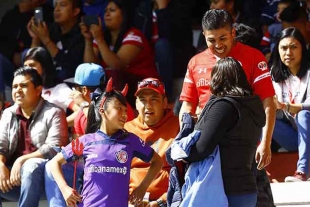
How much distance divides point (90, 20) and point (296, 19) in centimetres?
171

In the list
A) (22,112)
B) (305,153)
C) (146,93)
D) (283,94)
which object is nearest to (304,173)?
(305,153)

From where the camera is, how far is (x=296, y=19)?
7570 millimetres

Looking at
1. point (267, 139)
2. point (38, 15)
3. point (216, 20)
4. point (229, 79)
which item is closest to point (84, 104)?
point (216, 20)

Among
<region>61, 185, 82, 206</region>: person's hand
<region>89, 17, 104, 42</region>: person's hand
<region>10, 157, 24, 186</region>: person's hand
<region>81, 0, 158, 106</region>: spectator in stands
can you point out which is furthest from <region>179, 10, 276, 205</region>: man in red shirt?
<region>89, 17, 104, 42</region>: person's hand

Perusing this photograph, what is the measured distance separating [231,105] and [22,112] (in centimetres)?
224

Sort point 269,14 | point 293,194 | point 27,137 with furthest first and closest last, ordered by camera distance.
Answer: point 269,14
point 27,137
point 293,194

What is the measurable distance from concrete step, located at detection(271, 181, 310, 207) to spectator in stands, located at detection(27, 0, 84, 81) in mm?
2552

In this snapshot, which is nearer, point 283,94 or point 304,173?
point 304,173

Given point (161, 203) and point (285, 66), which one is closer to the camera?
point (161, 203)

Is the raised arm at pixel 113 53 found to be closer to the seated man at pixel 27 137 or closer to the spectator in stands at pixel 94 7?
the spectator in stands at pixel 94 7

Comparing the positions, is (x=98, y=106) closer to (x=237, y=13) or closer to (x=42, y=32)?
(x=237, y=13)

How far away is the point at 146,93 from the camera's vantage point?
244 inches

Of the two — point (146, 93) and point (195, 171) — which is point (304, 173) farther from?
point (195, 171)

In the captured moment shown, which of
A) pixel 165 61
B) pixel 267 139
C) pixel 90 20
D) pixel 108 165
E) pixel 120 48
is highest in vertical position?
pixel 90 20
